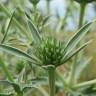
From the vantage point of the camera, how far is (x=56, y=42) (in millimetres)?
1117

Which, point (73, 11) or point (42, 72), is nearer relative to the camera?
point (42, 72)

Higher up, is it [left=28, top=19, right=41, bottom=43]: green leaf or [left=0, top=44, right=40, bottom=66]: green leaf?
[left=28, top=19, right=41, bottom=43]: green leaf

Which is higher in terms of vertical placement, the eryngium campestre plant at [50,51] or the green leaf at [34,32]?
the green leaf at [34,32]

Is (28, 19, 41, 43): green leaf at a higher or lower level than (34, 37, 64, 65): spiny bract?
higher

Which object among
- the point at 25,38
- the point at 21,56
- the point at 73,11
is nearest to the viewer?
the point at 21,56

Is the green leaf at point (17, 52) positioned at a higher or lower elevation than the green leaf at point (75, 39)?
lower

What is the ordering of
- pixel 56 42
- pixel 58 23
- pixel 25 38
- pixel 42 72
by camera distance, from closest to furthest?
pixel 56 42 → pixel 25 38 → pixel 42 72 → pixel 58 23

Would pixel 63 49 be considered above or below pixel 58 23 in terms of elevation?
below

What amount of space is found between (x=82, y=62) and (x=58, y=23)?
88 cm

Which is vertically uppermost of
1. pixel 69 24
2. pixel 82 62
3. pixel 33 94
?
pixel 69 24

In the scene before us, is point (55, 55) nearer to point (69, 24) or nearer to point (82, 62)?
point (82, 62)

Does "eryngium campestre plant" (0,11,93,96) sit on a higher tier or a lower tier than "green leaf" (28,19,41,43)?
lower

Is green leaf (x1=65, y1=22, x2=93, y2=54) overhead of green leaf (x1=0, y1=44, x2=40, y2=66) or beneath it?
overhead

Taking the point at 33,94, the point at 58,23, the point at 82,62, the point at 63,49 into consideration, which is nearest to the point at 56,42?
the point at 63,49
